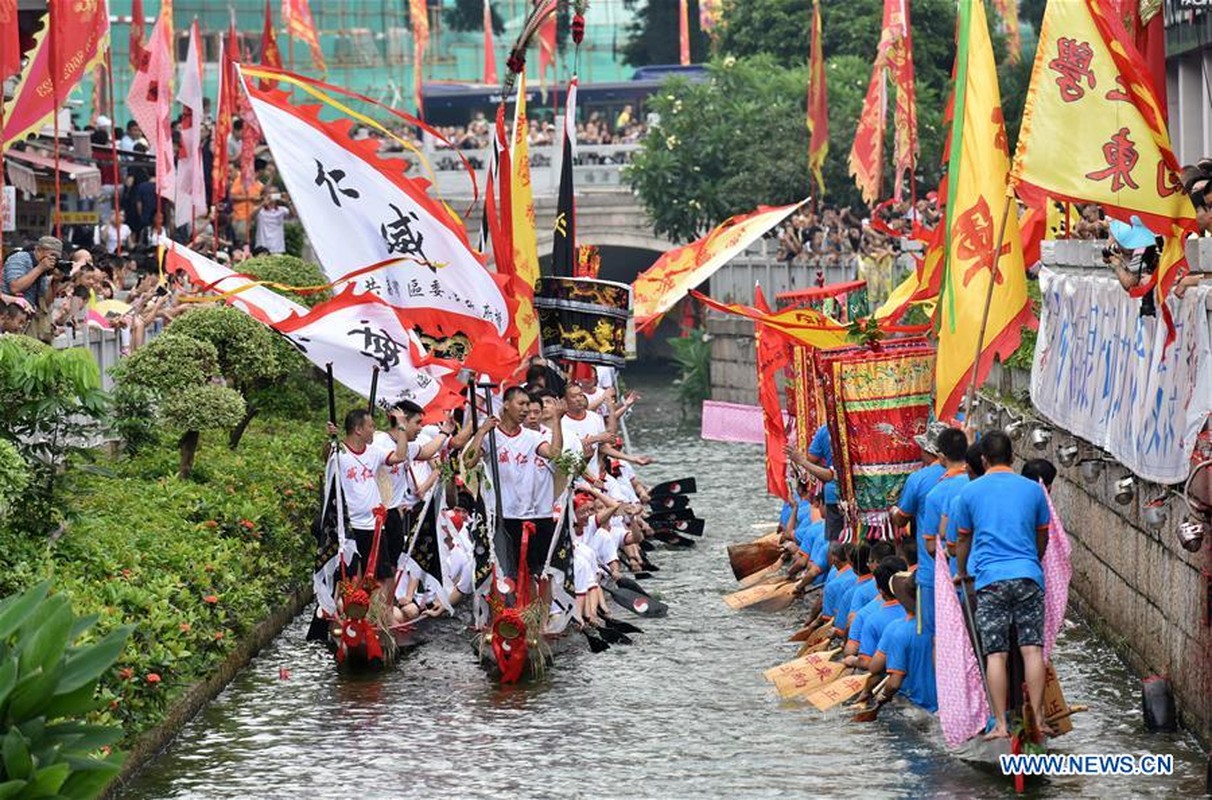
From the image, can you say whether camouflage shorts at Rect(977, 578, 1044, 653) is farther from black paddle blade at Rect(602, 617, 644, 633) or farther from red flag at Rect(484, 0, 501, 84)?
red flag at Rect(484, 0, 501, 84)

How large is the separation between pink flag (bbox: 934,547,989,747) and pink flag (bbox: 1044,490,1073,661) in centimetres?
38

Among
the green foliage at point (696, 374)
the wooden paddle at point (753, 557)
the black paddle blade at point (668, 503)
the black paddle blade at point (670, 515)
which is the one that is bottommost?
the green foliage at point (696, 374)

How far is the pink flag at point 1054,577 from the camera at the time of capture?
1136 cm

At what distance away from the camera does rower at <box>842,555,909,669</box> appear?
13.0 m

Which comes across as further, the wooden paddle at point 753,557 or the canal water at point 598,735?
the wooden paddle at point 753,557

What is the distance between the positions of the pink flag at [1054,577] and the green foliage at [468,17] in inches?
2821

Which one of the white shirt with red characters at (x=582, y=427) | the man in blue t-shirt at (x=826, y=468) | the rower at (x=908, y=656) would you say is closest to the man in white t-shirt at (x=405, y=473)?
the white shirt with red characters at (x=582, y=427)

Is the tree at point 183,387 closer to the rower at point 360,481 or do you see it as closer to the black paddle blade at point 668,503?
the rower at point 360,481

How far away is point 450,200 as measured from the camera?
49.5m

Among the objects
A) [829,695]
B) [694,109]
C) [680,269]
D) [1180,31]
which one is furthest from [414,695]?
[694,109]

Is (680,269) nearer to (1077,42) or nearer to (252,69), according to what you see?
(252,69)

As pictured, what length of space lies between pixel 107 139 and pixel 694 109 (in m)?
17.9

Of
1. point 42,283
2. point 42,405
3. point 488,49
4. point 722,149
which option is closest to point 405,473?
point 42,405

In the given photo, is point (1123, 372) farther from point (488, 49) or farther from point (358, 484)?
point (488, 49)
